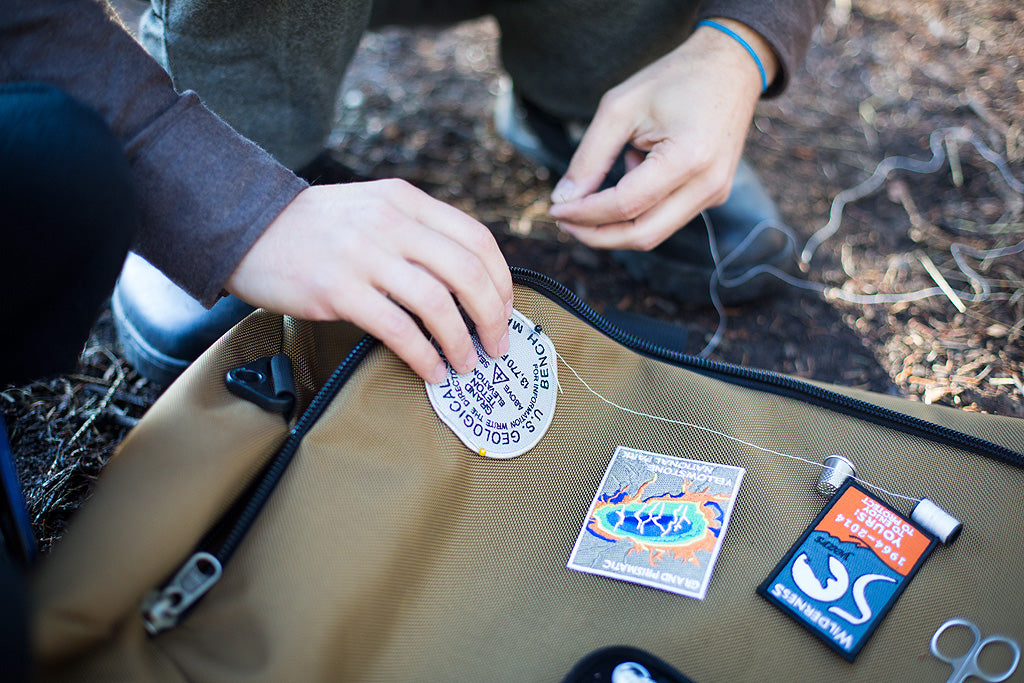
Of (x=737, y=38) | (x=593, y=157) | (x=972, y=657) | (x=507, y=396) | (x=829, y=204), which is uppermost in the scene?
(x=737, y=38)

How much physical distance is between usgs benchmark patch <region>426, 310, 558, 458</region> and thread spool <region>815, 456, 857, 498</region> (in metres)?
0.32

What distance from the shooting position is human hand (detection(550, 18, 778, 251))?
1.02 metres

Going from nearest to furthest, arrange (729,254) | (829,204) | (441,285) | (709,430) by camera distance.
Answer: (441,285) → (709,430) → (729,254) → (829,204)

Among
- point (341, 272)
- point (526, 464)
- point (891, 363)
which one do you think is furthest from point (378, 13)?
point (891, 363)

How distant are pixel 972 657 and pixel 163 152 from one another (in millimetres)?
976

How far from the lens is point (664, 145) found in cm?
102

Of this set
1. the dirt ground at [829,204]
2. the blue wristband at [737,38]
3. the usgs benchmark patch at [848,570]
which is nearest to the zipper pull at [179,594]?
the dirt ground at [829,204]

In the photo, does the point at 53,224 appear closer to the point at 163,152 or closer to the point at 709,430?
the point at 163,152

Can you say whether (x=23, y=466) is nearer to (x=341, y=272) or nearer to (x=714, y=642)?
(x=341, y=272)

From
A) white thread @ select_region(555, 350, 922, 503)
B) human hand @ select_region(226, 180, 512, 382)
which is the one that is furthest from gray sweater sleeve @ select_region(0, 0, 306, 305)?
white thread @ select_region(555, 350, 922, 503)

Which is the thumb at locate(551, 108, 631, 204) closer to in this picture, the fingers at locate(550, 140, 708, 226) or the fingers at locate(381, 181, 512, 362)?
the fingers at locate(550, 140, 708, 226)

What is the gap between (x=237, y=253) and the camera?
744mm

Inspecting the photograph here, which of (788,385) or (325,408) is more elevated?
(325,408)

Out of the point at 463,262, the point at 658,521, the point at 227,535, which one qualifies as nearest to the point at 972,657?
the point at 658,521
